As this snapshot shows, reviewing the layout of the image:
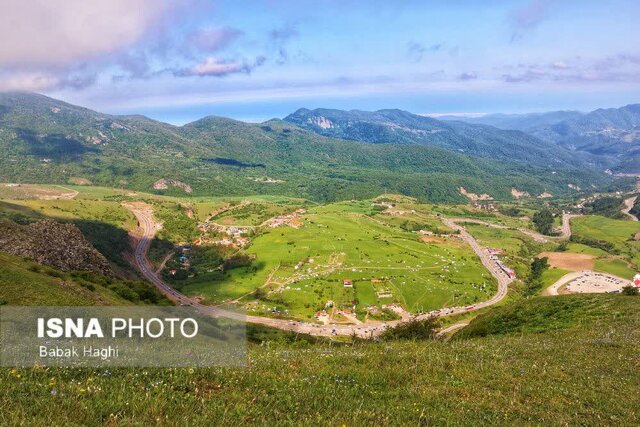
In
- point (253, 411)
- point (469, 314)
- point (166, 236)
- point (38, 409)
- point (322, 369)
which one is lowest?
point (469, 314)

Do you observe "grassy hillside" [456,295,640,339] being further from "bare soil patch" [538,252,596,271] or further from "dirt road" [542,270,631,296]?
"bare soil patch" [538,252,596,271]

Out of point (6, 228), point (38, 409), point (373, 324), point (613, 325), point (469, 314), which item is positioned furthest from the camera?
point (469, 314)

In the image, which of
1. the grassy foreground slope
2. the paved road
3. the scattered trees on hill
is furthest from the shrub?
the scattered trees on hill

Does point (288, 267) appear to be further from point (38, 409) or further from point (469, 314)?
point (38, 409)

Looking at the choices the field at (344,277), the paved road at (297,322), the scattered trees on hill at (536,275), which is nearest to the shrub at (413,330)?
the paved road at (297,322)

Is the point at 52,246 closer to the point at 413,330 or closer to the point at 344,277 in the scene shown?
the point at 413,330

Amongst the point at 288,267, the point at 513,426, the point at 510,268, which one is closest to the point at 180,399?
the point at 513,426
